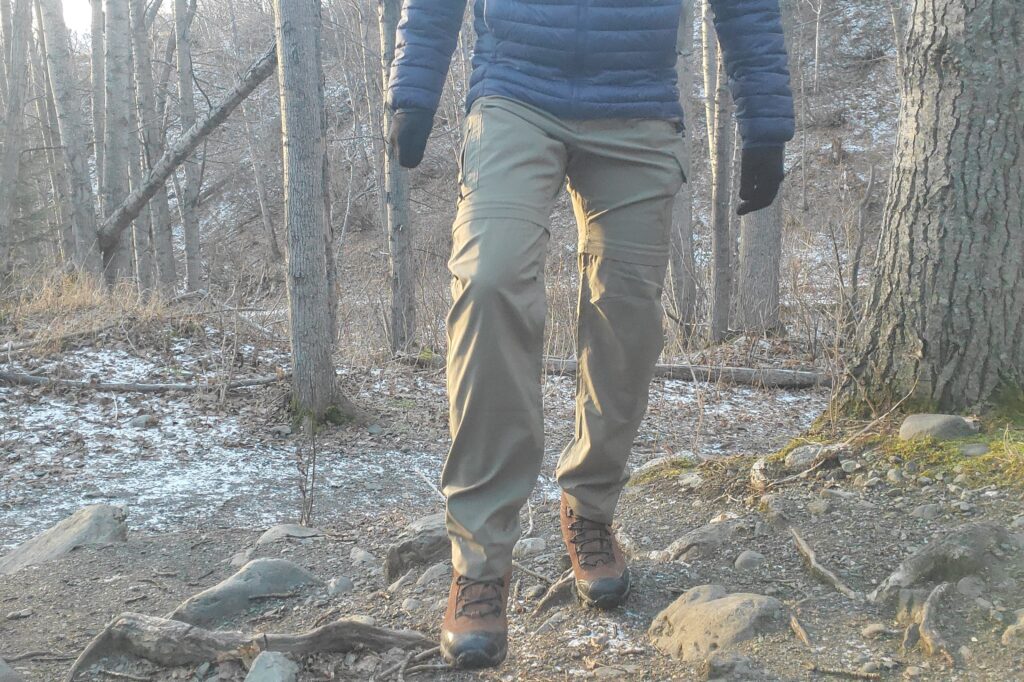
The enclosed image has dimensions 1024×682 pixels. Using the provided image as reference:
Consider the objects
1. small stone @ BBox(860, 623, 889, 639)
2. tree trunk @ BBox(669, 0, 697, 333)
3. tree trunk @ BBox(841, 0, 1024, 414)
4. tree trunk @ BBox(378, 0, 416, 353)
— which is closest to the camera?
small stone @ BBox(860, 623, 889, 639)

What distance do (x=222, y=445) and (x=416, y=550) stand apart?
321 centimetres

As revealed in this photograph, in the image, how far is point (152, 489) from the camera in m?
5.01

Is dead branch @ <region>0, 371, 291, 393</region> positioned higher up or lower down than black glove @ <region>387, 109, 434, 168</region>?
lower down

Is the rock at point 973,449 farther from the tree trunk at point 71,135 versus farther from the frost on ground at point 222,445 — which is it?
the tree trunk at point 71,135

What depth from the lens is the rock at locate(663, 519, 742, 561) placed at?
2682mm

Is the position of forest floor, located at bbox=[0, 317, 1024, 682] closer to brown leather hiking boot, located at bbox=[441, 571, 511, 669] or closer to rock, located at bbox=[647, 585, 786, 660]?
rock, located at bbox=[647, 585, 786, 660]

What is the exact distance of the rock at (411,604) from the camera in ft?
8.58

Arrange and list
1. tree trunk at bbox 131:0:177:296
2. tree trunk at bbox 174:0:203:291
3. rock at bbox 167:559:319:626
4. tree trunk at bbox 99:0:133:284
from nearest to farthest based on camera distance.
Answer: rock at bbox 167:559:319:626, tree trunk at bbox 99:0:133:284, tree trunk at bbox 131:0:177:296, tree trunk at bbox 174:0:203:291

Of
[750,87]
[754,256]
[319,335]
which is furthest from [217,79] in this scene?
[750,87]

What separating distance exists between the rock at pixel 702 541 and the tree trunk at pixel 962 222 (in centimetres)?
102

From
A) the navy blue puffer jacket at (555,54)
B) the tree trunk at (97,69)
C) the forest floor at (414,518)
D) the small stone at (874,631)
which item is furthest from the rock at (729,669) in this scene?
the tree trunk at (97,69)

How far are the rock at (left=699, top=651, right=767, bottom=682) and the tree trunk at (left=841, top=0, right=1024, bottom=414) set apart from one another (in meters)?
1.66

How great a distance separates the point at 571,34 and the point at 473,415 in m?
0.98

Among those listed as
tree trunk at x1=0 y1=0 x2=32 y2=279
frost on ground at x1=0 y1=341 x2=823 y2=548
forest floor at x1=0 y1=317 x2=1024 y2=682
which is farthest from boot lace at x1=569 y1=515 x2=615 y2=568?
tree trunk at x1=0 y1=0 x2=32 y2=279
